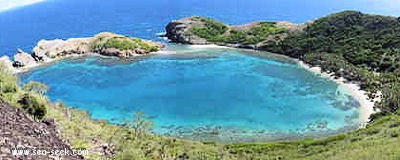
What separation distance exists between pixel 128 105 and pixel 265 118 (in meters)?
27.0

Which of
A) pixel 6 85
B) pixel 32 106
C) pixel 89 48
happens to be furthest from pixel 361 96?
pixel 89 48

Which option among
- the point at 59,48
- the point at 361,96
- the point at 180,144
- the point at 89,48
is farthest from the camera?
the point at 89,48

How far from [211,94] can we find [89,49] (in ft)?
191

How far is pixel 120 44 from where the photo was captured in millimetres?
139250

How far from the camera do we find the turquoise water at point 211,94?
7544 centimetres

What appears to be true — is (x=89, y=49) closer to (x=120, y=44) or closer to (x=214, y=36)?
(x=120, y=44)

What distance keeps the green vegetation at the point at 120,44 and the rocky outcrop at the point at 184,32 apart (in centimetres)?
1091

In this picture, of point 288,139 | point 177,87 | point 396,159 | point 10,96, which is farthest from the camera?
point 177,87

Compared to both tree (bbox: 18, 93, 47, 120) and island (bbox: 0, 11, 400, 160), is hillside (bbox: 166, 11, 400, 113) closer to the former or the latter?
island (bbox: 0, 11, 400, 160)

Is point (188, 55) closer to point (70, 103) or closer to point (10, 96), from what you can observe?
point (70, 103)

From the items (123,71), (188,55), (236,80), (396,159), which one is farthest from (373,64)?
(396,159)

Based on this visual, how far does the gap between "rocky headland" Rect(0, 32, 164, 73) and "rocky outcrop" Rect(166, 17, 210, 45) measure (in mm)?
9982

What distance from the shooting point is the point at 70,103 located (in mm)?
94250

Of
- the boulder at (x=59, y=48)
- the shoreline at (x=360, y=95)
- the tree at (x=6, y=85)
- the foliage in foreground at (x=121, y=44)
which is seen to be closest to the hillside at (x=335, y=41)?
the shoreline at (x=360, y=95)
